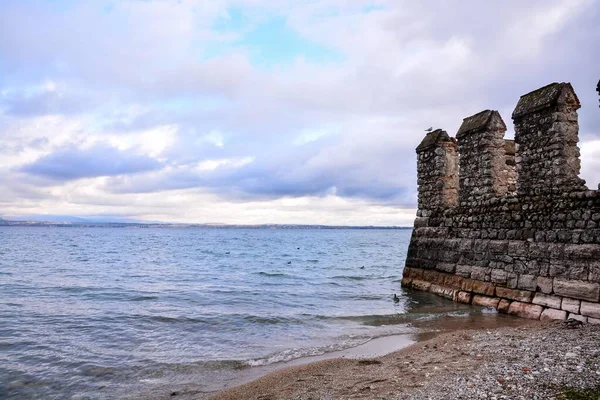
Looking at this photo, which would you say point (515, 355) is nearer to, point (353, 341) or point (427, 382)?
point (427, 382)

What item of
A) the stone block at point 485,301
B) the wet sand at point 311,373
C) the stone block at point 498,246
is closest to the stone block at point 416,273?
the stone block at point 485,301

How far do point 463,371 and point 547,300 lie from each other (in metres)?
4.21

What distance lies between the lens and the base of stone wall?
7.99 meters

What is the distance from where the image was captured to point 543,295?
8.79 metres

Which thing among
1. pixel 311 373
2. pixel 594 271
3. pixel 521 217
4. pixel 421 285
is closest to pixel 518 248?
pixel 521 217

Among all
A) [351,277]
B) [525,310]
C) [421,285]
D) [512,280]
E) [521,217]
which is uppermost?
[521,217]

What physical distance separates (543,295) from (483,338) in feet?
7.30

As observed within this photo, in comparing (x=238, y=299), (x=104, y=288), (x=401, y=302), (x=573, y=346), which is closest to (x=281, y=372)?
(x=573, y=346)

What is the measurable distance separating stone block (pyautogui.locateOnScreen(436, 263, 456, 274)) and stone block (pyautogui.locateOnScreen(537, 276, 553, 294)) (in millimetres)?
3074

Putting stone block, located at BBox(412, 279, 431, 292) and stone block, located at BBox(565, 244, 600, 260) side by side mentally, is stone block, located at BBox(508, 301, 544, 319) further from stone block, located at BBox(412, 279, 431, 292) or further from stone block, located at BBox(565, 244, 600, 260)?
stone block, located at BBox(412, 279, 431, 292)

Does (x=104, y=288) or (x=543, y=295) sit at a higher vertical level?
(x=543, y=295)

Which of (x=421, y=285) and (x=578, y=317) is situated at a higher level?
(x=578, y=317)

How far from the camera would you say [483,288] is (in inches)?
416

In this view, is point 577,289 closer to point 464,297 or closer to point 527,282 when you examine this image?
point 527,282
